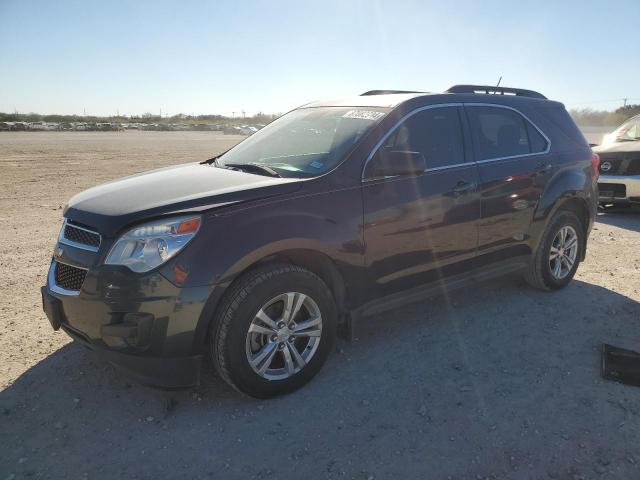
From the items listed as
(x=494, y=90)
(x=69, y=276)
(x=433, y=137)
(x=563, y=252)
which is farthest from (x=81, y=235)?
(x=563, y=252)

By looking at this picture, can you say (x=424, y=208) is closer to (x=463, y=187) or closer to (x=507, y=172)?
(x=463, y=187)

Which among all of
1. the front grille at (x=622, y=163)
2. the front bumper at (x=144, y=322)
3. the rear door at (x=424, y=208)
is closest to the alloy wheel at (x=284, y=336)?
the front bumper at (x=144, y=322)

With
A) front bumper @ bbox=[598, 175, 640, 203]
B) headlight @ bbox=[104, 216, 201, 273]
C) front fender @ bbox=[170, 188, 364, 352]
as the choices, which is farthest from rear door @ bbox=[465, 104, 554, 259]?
front bumper @ bbox=[598, 175, 640, 203]

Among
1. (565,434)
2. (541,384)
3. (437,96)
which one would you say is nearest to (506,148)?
(437,96)

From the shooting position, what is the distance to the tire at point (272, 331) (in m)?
2.87

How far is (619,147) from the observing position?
886 cm

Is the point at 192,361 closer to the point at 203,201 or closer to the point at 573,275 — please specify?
the point at 203,201

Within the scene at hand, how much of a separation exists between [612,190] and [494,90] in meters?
5.46

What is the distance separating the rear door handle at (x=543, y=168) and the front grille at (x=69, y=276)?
3.77 meters

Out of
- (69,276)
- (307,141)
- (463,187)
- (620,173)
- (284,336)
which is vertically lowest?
(284,336)

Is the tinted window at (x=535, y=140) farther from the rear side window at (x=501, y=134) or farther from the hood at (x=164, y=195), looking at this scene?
the hood at (x=164, y=195)

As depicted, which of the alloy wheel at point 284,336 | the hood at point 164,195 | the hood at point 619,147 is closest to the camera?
the hood at point 164,195

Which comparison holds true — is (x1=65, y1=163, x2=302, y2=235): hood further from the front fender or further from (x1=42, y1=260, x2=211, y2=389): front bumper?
(x1=42, y1=260, x2=211, y2=389): front bumper

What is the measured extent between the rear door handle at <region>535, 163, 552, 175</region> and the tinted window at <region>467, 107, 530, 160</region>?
18 centimetres
